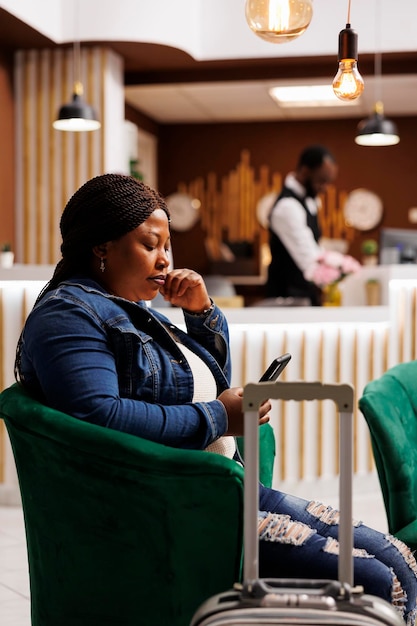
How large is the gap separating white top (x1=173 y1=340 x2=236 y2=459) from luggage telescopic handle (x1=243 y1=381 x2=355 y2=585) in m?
0.50

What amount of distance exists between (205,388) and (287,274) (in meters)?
3.97

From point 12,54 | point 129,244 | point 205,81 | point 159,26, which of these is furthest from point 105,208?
point 205,81

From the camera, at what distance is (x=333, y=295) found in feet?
16.0

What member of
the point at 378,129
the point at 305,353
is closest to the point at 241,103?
the point at 378,129

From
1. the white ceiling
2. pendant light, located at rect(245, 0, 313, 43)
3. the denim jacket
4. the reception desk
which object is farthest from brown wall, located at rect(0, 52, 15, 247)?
the denim jacket

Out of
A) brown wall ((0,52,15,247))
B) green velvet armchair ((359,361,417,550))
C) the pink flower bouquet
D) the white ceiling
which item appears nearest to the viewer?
green velvet armchair ((359,361,417,550))

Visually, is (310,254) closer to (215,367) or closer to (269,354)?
(269,354)

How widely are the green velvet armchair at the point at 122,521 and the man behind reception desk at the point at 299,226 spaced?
3.92m

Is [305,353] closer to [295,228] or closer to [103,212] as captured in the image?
[295,228]

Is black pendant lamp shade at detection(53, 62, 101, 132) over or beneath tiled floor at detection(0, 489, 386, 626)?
over

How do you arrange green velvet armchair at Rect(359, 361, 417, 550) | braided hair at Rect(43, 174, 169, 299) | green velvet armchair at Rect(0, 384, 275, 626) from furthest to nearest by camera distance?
green velvet armchair at Rect(359, 361, 417, 550) → braided hair at Rect(43, 174, 169, 299) → green velvet armchair at Rect(0, 384, 275, 626)

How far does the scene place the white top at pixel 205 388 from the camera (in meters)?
1.93

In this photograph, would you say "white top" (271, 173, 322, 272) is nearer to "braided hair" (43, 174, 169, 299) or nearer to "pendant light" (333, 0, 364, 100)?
"pendant light" (333, 0, 364, 100)

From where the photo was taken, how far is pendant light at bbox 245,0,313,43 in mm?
2250
